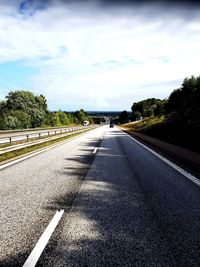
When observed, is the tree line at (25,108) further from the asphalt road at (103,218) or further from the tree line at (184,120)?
the asphalt road at (103,218)

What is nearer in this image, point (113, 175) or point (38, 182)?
point (38, 182)

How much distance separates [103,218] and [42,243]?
52.0 inches

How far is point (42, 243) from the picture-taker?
13.5ft

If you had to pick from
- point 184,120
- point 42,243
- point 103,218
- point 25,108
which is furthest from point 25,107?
point 42,243

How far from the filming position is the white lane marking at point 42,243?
142 inches

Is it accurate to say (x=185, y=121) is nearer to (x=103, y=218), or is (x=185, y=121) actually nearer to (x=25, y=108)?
(x=103, y=218)

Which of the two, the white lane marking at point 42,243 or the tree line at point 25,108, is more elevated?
the tree line at point 25,108

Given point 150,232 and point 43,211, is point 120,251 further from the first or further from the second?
point 43,211

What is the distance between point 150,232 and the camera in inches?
178

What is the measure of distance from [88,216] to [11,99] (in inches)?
3124

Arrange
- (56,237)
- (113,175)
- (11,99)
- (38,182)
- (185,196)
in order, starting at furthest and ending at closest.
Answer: (11,99), (113,175), (38,182), (185,196), (56,237)

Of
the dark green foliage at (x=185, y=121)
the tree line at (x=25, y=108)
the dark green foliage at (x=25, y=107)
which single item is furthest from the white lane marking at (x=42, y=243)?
the dark green foliage at (x=25, y=107)

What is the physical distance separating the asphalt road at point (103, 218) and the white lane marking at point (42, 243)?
7 cm

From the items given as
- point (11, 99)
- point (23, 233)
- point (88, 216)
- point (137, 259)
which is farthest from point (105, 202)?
point (11, 99)
